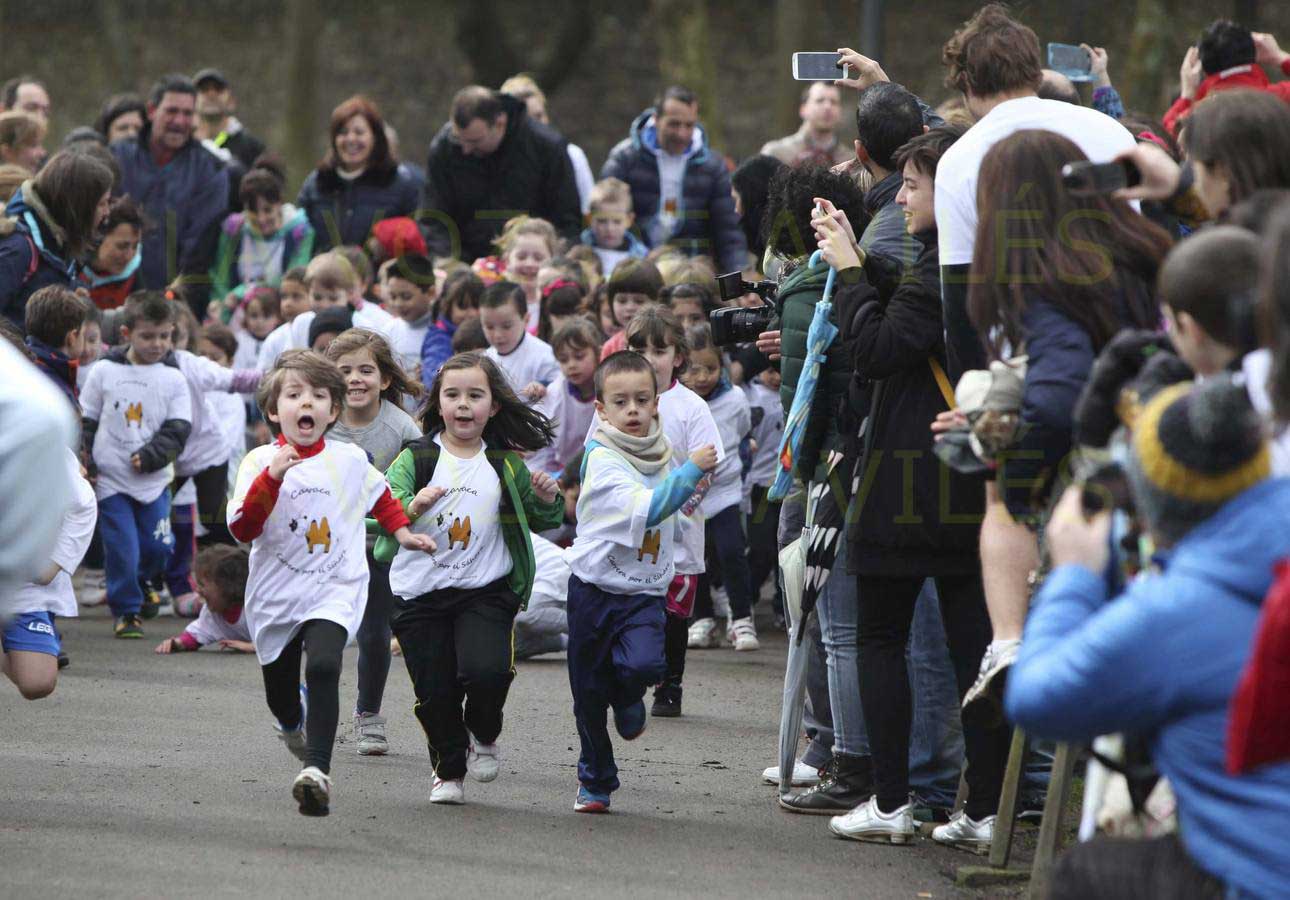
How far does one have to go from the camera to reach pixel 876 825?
6.12 metres

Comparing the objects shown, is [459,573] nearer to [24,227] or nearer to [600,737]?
[600,737]

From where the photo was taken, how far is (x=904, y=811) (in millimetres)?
6117

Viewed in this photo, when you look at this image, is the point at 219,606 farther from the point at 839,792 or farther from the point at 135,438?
the point at 839,792

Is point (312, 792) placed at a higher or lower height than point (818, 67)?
lower

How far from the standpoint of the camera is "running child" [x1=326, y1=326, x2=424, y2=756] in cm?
762

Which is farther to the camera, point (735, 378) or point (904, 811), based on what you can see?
point (735, 378)

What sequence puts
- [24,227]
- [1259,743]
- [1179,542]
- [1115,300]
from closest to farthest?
[1259,743] → [1179,542] → [1115,300] → [24,227]

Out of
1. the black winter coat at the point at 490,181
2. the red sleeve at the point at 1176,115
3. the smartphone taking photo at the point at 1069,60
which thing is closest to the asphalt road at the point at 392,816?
the smartphone taking photo at the point at 1069,60

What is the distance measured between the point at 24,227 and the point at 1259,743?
7.44m

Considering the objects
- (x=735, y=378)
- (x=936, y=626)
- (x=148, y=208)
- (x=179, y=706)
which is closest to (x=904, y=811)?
(x=936, y=626)

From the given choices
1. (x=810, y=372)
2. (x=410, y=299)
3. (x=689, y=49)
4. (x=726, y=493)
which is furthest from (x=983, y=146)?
(x=689, y=49)

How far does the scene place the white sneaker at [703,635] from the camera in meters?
10.4

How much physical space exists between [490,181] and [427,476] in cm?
676

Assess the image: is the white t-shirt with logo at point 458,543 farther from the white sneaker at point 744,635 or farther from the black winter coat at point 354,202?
the black winter coat at point 354,202
